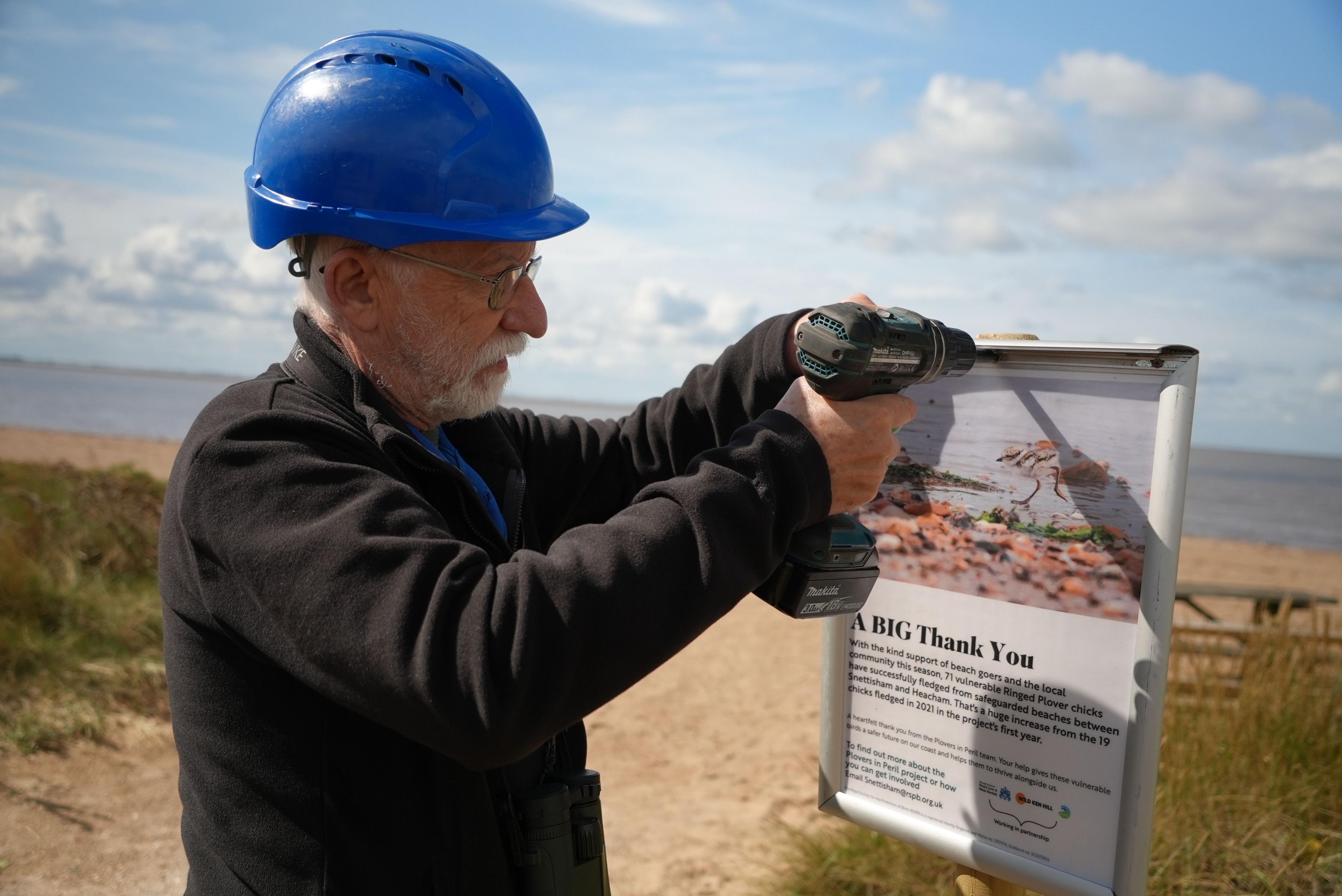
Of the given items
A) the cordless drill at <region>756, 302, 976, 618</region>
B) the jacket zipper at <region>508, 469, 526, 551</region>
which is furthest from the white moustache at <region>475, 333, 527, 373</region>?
the cordless drill at <region>756, 302, 976, 618</region>

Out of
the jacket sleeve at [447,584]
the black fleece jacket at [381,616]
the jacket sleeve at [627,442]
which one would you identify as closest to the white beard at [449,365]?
the black fleece jacket at [381,616]

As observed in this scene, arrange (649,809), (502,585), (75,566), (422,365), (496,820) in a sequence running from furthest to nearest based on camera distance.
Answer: (75,566) < (649,809) < (422,365) < (496,820) < (502,585)

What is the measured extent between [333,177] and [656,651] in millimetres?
1002

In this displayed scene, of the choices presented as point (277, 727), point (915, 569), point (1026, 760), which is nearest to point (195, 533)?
point (277, 727)

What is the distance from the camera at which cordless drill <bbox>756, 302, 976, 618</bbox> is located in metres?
1.55

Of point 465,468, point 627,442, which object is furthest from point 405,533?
A: point 627,442

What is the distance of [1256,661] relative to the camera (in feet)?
13.0

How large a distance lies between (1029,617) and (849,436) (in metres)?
0.67

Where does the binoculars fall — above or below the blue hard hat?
below

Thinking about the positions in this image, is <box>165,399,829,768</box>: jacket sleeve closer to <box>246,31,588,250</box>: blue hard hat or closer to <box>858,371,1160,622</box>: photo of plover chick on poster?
<box>246,31,588,250</box>: blue hard hat

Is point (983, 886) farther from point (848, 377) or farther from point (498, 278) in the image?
point (498, 278)

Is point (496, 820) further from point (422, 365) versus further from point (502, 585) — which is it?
point (422, 365)

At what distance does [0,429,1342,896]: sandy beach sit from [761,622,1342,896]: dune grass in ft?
1.22

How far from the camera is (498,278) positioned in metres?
1.74
